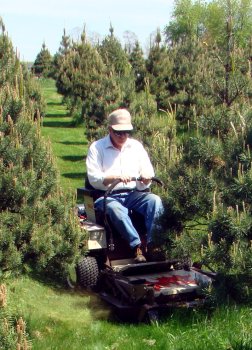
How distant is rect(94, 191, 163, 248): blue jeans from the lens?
6.95 meters

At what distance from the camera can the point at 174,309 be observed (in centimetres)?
632

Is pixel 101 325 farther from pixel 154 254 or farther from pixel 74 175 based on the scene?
pixel 74 175

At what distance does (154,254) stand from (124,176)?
850mm

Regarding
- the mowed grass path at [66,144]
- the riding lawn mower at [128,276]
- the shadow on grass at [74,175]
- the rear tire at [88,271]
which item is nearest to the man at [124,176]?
the riding lawn mower at [128,276]

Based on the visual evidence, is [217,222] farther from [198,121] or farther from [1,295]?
[1,295]

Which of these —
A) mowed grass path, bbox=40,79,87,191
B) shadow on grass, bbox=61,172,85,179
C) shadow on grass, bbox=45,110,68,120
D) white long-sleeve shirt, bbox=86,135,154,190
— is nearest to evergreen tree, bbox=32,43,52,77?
mowed grass path, bbox=40,79,87,191

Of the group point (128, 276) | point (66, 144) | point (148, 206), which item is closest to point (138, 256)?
point (128, 276)

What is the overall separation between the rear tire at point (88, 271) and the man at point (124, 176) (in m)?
0.42

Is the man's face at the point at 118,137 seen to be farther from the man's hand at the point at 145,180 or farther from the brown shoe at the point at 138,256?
the brown shoe at the point at 138,256

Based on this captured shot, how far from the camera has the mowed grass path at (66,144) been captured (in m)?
15.1

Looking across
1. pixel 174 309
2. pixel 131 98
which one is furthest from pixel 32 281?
pixel 131 98

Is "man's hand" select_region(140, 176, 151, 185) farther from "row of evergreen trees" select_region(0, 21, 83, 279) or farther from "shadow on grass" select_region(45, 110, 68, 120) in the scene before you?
Answer: "shadow on grass" select_region(45, 110, 68, 120)

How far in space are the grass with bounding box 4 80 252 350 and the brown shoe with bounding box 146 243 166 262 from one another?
690 millimetres

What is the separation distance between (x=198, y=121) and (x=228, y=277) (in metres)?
2.00
